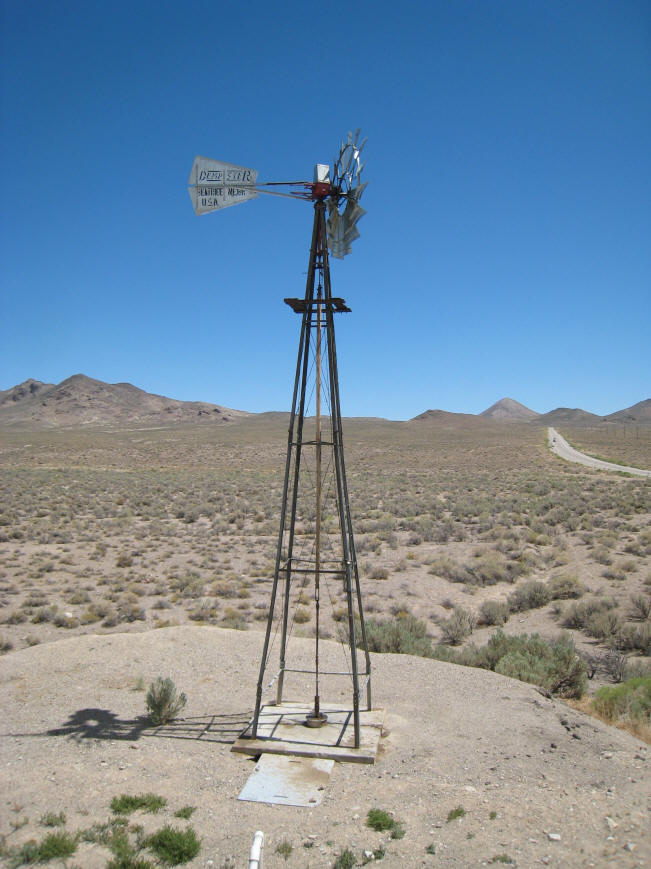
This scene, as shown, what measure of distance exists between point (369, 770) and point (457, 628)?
6.54m

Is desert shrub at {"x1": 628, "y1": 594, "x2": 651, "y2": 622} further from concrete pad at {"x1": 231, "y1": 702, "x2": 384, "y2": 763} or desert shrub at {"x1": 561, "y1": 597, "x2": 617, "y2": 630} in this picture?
concrete pad at {"x1": 231, "y1": 702, "x2": 384, "y2": 763}

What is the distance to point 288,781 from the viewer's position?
5648 mm

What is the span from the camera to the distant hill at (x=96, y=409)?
6462 inches

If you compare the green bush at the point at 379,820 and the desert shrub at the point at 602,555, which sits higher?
the green bush at the point at 379,820

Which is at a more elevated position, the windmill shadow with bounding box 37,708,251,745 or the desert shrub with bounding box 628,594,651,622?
the windmill shadow with bounding box 37,708,251,745

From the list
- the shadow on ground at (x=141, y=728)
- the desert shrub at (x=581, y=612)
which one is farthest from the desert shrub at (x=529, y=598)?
the shadow on ground at (x=141, y=728)

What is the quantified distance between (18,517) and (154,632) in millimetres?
17888

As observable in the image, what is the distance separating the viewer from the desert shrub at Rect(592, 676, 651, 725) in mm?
7273

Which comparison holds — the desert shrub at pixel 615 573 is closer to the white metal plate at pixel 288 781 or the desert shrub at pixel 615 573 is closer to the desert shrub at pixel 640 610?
the desert shrub at pixel 640 610

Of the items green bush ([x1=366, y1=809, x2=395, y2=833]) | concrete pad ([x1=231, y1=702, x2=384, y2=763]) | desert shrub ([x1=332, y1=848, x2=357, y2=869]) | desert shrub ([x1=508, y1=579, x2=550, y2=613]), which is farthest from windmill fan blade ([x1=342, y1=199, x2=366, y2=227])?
desert shrub ([x1=508, y1=579, x2=550, y2=613])

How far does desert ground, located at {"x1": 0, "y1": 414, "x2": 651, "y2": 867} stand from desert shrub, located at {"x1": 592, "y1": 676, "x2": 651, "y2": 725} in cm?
55

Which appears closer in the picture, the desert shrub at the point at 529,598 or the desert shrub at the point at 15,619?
the desert shrub at the point at 15,619

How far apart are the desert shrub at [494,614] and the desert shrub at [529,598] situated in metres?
0.56

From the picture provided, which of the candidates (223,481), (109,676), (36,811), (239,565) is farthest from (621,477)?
(36,811)
